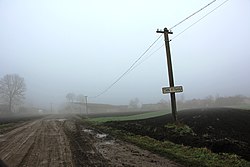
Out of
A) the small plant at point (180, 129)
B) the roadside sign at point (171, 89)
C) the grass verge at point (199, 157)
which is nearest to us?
the grass verge at point (199, 157)

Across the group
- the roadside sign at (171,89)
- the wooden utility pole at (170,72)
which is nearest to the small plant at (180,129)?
the wooden utility pole at (170,72)

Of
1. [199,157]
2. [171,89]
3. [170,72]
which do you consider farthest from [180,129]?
[199,157]

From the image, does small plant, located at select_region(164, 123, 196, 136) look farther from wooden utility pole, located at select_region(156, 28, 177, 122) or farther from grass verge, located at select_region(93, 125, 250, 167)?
grass verge, located at select_region(93, 125, 250, 167)

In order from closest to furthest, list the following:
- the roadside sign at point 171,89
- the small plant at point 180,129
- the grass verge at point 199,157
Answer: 1. the grass verge at point 199,157
2. the small plant at point 180,129
3. the roadside sign at point 171,89

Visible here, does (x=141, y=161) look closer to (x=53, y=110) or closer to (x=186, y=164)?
(x=186, y=164)

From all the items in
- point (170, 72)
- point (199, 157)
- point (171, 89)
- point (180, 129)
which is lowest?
point (199, 157)

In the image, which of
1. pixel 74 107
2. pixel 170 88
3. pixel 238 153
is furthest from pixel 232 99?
pixel 238 153

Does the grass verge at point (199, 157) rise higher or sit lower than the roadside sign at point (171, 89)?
lower

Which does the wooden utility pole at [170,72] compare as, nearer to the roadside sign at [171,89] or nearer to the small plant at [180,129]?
the roadside sign at [171,89]

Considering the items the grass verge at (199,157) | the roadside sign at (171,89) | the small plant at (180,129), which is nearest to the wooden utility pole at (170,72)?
the roadside sign at (171,89)

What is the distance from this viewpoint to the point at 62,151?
10906mm

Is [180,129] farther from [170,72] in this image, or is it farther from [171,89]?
[170,72]

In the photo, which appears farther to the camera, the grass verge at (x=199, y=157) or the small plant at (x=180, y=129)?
the small plant at (x=180, y=129)

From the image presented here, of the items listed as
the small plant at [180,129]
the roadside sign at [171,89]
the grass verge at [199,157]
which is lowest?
the grass verge at [199,157]
